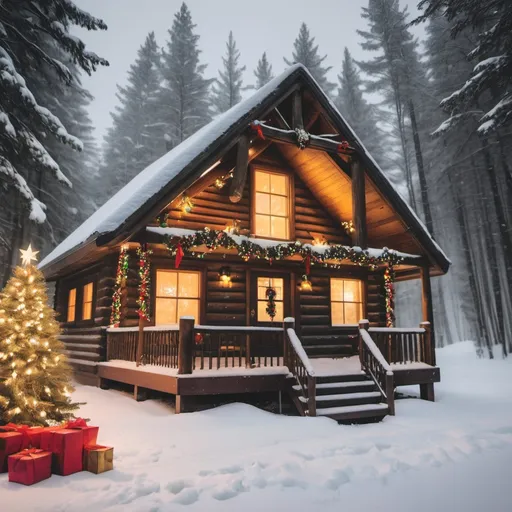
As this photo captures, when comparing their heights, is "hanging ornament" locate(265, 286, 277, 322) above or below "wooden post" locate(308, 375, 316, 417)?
above

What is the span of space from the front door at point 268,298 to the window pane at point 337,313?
1.73 metres

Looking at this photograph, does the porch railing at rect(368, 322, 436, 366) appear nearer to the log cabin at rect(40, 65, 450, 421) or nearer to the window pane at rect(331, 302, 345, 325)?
the log cabin at rect(40, 65, 450, 421)

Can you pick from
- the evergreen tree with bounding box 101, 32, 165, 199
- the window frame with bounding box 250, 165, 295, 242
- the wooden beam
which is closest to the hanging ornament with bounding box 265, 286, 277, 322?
the window frame with bounding box 250, 165, 295, 242

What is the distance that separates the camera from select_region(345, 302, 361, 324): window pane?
14812mm

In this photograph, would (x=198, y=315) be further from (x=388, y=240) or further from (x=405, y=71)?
(x=405, y=71)

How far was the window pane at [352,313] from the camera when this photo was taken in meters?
14.8

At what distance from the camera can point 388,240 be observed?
14.8 meters

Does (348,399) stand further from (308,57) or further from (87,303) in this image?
(308,57)

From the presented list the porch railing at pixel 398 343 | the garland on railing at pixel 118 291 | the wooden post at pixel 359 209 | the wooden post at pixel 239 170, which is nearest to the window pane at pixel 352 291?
the wooden post at pixel 359 209

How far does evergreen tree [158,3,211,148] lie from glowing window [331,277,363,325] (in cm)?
1854

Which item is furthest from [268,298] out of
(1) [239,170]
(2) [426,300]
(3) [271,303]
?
(2) [426,300]

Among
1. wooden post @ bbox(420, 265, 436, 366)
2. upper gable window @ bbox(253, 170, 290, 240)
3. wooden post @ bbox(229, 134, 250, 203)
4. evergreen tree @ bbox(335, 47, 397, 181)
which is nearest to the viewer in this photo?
wooden post @ bbox(229, 134, 250, 203)

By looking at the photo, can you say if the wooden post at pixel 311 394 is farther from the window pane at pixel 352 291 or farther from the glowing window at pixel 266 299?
the window pane at pixel 352 291

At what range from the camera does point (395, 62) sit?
27.0m
